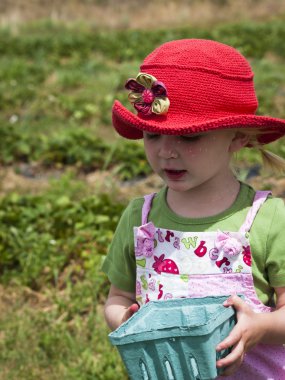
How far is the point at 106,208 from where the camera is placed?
4254mm

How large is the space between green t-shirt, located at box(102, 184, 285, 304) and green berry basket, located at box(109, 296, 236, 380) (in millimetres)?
230

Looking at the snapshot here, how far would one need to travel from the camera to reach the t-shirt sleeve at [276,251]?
2.02m

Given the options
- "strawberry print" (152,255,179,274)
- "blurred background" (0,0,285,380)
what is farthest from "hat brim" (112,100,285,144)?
"blurred background" (0,0,285,380)

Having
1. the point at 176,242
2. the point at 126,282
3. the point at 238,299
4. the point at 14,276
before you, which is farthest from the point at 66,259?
the point at 238,299

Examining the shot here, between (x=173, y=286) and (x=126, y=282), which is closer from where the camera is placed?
(x=173, y=286)

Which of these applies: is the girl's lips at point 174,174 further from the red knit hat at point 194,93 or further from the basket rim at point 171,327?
the basket rim at point 171,327

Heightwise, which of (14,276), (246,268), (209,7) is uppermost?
(246,268)

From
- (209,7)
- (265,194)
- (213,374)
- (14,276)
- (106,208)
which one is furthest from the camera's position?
(209,7)

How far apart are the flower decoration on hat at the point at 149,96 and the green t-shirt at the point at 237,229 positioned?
0.34m

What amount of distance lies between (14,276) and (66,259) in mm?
300

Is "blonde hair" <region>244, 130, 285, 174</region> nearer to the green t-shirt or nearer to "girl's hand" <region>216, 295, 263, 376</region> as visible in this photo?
the green t-shirt

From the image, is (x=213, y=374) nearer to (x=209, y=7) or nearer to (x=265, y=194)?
(x=265, y=194)

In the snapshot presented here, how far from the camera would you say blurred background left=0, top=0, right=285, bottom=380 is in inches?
130

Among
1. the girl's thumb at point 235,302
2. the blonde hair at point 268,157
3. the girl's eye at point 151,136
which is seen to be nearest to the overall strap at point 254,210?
the blonde hair at point 268,157
